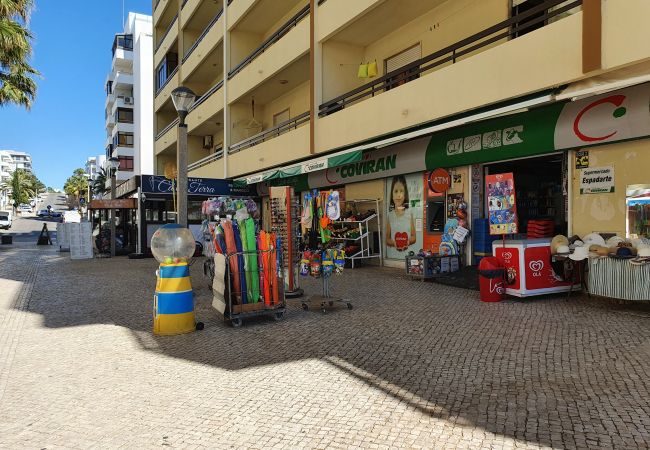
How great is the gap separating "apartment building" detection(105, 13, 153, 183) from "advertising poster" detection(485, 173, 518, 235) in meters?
48.6

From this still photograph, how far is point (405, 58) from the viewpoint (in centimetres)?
1301

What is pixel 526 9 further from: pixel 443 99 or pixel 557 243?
pixel 557 243

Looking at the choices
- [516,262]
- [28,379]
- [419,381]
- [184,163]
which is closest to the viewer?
[419,381]

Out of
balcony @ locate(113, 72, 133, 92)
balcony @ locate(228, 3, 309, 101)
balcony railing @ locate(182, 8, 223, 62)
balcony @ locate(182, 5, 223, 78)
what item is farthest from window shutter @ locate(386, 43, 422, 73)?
balcony @ locate(113, 72, 133, 92)

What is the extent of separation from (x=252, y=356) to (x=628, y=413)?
11.7 feet

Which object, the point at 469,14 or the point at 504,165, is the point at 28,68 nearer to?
the point at 469,14

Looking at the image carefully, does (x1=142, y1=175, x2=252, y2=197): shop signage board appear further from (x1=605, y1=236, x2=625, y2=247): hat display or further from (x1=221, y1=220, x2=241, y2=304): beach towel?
(x1=605, y1=236, x2=625, y2=247): hat display

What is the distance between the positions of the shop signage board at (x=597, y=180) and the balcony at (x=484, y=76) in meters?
1.74

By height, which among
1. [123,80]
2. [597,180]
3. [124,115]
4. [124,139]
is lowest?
[597,180]

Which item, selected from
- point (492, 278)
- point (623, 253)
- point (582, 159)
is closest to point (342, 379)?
point (492, 278)

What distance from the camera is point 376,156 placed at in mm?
13469

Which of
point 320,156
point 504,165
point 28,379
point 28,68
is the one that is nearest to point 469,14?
point 504,165

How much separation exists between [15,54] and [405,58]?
17.1m

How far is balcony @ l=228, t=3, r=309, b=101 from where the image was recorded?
1461 cm
